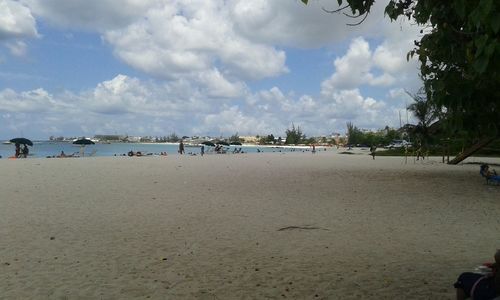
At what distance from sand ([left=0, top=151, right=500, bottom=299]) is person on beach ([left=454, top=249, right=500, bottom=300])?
1.05 meters

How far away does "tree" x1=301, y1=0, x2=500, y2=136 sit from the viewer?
90.1 inches

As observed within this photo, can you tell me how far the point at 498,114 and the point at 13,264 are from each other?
249 inches

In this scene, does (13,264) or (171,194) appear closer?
(13,264)

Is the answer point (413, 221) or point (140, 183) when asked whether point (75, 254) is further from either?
point (140, 183)

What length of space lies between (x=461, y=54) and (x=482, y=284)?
6.46ft

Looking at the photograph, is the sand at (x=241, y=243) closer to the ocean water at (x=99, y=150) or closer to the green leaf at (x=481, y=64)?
the green leaf at (x=481, y=64)

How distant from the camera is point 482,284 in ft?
11.5

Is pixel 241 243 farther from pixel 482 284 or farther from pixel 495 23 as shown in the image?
pixel 495 23

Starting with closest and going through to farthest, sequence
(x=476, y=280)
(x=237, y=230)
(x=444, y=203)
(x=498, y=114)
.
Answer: (x=476, y=280)
(x=498, y=114)
(x=237, y=230)
(x=444, y=203)

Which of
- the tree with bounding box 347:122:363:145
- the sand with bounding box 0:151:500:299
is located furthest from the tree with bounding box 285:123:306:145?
the sand with bounding box 0:151:500:299

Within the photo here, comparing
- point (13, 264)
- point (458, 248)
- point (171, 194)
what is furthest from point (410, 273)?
point (171, 194)

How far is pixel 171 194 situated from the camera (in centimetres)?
1372

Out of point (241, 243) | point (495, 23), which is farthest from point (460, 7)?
point (241, 243)

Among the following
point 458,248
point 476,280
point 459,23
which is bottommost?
point 458,248
